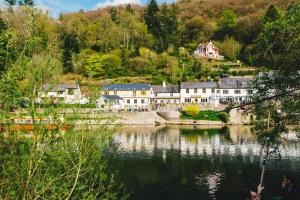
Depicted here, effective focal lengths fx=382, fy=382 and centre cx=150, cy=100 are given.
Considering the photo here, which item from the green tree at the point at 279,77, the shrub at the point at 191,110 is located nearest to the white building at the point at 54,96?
the green tree at the point at 279,77

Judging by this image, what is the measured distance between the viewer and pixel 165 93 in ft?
242

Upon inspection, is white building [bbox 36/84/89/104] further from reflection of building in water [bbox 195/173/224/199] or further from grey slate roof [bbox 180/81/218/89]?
grey slate roof [bbox 180/81/218/89]

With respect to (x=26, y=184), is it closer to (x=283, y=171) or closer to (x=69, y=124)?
(x=69, y=124)

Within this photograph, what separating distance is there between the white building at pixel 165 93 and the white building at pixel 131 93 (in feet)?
4.56

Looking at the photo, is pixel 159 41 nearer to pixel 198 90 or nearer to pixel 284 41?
pixel 198 90

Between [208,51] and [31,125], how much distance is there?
85.6 m

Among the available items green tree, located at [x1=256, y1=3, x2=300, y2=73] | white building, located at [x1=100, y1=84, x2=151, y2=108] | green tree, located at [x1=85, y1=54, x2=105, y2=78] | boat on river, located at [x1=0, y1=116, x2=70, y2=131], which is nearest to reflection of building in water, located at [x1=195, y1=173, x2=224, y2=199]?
green tree, located at [x1=256, y1=3, x2=300, y2=73]

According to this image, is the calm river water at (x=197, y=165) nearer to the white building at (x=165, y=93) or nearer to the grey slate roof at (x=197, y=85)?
the grey slate roof at (x=197, y=85)

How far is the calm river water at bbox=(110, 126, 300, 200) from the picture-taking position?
933 inches

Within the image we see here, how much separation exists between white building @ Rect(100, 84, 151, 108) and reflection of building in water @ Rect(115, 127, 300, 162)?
19852mm

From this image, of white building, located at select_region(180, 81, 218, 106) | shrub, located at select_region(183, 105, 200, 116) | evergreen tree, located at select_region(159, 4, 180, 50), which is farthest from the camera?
evergreen tree, located at select_region(159, 4, 180, 50)

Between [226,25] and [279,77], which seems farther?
[226,25]

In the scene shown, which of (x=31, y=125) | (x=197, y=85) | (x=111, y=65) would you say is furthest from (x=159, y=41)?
(x=31, y=125)

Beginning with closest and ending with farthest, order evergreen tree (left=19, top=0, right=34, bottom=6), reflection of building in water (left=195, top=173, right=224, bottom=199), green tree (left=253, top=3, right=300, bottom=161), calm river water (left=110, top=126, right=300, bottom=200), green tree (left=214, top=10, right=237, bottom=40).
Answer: evergreen tree (left=19, top=0, right=34, bottom=6)
green tree (left=253, top=3, right=300, bottom=161)
reflection of building in water (left=195, top=173, right=224, bottom=199)
calm river water (left=110, top=126, right=300, bottom=200)
green tree (left=214, top=10, right=237, bottom=40)
